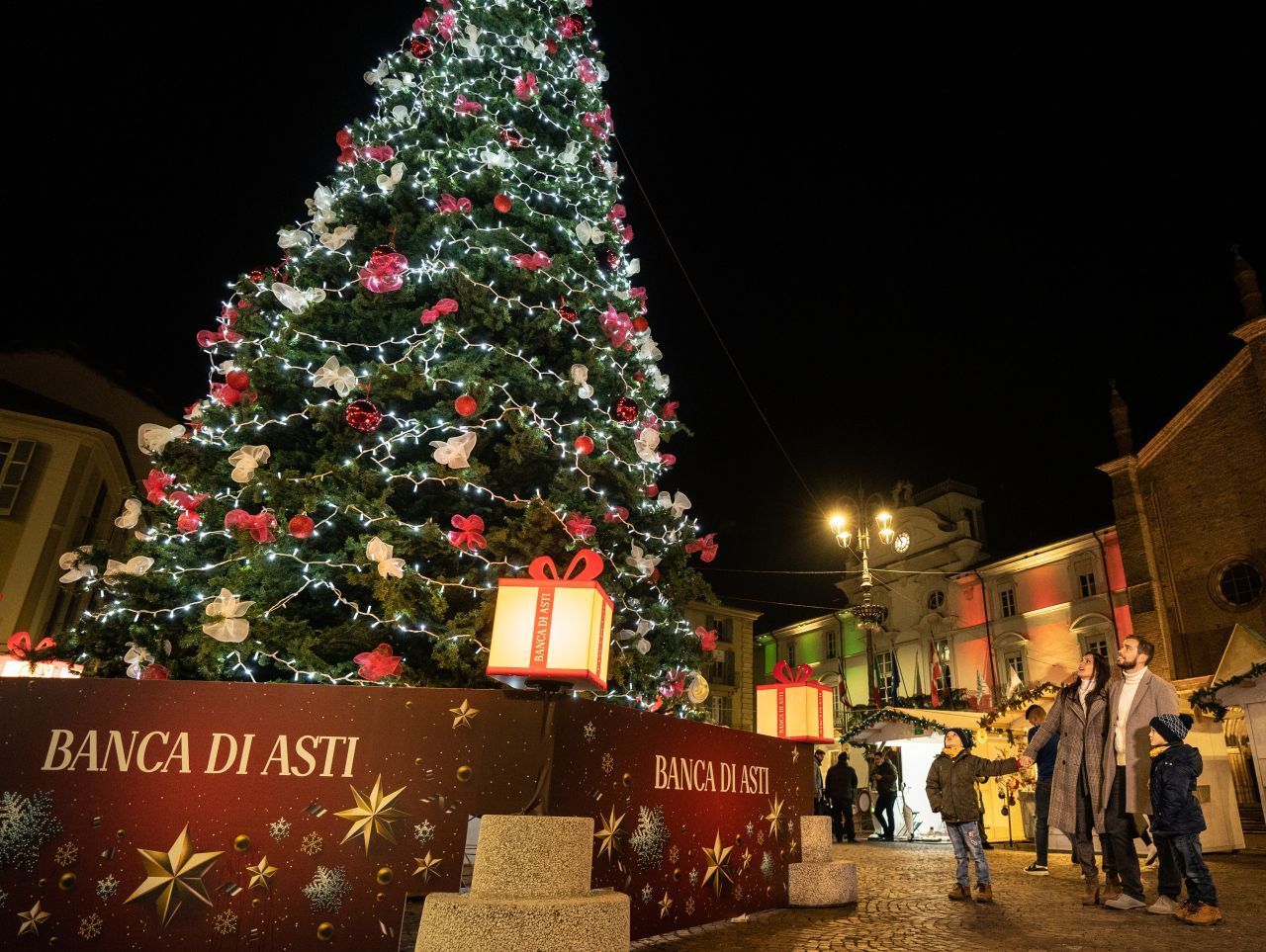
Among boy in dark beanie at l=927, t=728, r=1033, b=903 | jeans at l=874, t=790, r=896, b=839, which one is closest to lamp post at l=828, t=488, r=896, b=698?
jeans at l=874, t=790, r=896, b=839

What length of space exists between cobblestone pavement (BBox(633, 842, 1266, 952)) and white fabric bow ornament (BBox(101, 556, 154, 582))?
5232 millimetres

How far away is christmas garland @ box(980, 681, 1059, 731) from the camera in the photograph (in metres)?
14.3

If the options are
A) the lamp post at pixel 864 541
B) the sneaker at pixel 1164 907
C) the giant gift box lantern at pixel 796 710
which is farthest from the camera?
the lamp post at pixel 864 541

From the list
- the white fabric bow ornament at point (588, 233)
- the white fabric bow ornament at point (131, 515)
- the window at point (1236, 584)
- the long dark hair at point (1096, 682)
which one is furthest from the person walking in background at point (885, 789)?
the white fabric bow ornament at point (131, 515)

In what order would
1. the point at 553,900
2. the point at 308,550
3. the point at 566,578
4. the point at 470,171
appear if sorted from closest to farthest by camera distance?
the point at 553,900, the point at 566,578, the point at 308,550, the point at 470,171

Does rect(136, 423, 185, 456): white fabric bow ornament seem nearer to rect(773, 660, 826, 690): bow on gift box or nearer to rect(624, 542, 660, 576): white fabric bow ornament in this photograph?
rect(624, 542, 660, 576): white fabric bow ornament

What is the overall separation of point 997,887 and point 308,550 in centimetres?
797

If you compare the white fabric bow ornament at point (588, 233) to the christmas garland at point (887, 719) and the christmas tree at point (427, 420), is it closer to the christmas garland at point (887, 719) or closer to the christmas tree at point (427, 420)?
the christmas tree at point (427, 420)

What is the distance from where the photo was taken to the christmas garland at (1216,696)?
40.6ft

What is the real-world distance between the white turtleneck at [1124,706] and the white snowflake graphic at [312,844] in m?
6.12

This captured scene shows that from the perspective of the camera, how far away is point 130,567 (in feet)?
22.8

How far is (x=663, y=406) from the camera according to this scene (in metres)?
10.0

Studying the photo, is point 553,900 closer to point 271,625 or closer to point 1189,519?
point 271,625

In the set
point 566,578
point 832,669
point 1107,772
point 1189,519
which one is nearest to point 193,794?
point 566,578
